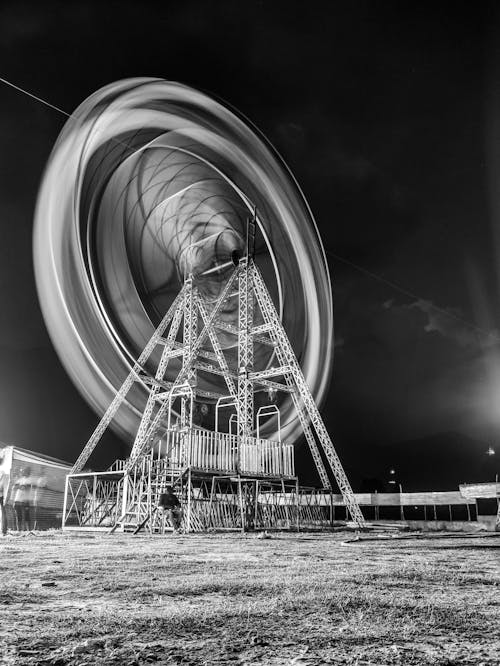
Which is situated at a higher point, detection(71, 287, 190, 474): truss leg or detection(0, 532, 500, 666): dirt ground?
detection(71, 287, 190, 474): truss leg

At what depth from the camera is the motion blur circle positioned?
18734 mm

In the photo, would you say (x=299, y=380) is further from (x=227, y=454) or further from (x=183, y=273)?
(x=183, y=273)

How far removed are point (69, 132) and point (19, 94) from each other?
40.1 feet

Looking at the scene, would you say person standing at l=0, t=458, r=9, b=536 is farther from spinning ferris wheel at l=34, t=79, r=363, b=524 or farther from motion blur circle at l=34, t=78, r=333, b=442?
motion blur circle at l=34, t=78, r=333, b=442

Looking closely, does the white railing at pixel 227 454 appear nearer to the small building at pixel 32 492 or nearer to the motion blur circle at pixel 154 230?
the motion blur circle at pixel 154 230

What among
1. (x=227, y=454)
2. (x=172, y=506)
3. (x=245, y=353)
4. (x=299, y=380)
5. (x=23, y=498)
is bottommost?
(x=172, y=506)

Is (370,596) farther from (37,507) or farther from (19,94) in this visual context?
(19,94)

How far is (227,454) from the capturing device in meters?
19.2

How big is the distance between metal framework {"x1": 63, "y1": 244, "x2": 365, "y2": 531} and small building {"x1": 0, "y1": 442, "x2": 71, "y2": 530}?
640 mm

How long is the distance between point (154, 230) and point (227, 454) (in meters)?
10.9

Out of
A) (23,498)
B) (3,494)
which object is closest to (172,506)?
(3,494)

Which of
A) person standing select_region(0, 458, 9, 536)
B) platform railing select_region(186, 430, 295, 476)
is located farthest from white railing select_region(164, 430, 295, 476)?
person standing select_region(0, 458, 9, 536)

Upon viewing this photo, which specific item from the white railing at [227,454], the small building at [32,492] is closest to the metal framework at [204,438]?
the white railing at [227,454]

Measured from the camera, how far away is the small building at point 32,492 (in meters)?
17.9
